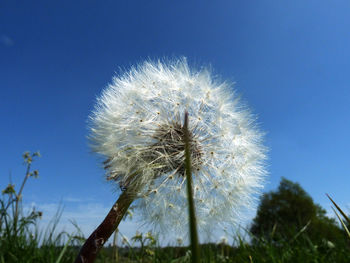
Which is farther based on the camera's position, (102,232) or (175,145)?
(175,145)

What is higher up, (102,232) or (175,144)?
(175,144)

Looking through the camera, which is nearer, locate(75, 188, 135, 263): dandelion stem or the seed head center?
locate(75, 188, 135, 263): dandelion stem

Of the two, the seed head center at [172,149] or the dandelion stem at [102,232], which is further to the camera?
the seed head center at [172,149]

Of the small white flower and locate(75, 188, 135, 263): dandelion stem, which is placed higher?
the small white flower

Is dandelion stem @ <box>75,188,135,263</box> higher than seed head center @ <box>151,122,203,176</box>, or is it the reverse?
seed head center @ <box>151,122,203,176</box>

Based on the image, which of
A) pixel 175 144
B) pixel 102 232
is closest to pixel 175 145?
pixel 175 144

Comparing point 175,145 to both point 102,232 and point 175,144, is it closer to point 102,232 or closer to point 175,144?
point 175,144
